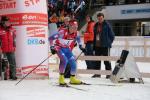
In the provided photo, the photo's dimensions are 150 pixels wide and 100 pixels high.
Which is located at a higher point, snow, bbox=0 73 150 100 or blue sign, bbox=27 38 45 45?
blue sign, bbox=27 38 45 45

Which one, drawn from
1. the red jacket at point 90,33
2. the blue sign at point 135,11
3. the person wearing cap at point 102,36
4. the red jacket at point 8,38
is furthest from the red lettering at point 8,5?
the blue sign at point 135,11

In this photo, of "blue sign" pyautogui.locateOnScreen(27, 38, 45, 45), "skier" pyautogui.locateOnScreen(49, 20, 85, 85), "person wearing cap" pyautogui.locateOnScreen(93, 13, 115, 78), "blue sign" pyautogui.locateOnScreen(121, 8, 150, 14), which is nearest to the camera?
"skier" pyautogui.locateOnScreen(49, 20, 85, 85)

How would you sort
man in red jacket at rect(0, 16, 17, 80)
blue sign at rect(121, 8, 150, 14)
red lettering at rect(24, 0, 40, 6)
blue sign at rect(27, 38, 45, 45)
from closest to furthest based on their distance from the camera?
1. man in red jacket at rect(0, 16, 17, 80)
2. red lettering at rect(24, 0, 40, 6)
3. blue sign at rect(27, 38, 45, 45)
4. blue sign at rect(121, 8, 150, 14)

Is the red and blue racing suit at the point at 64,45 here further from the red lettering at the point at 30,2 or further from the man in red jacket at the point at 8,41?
the red lettering at the point at 30,2

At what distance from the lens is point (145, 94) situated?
941 centimetres

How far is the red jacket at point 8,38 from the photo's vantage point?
12.0 m

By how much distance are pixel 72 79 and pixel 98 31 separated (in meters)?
2.10

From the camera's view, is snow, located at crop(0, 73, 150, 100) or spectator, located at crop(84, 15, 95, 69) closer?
snow, located at crop(0, 73, 150, 100)

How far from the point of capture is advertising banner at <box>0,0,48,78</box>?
12.3 metres

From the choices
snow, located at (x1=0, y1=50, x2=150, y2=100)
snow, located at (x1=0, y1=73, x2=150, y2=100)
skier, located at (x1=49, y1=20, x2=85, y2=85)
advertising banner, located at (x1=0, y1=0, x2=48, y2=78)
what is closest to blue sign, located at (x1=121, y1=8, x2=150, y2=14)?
advertising banner, located at (x1=0, y1=0, x2=48, y2=78)

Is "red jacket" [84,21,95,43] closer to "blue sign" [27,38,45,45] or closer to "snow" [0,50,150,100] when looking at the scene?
"blue sign" [27,38,45,45]

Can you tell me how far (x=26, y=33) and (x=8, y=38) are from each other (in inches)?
20.2

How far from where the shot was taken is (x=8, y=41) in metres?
12.0

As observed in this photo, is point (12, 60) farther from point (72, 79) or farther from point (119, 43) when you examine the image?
point (119, 43)
